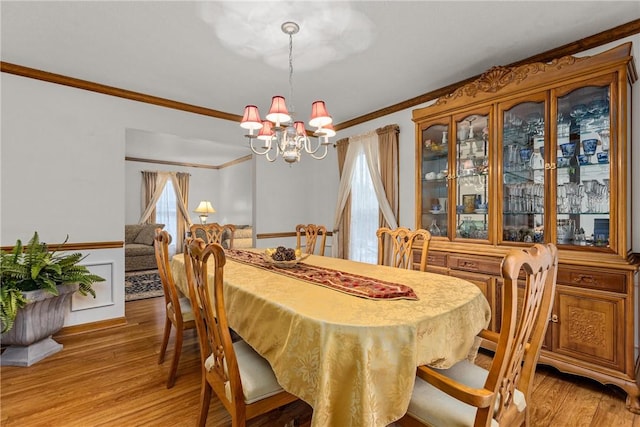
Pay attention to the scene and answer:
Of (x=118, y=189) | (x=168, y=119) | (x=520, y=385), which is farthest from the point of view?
(x=168, y=119)

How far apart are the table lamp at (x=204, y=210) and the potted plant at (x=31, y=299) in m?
4.90

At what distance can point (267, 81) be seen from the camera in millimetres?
3008

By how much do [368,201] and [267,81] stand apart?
1.93 meters

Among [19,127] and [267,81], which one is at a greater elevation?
[267,81]

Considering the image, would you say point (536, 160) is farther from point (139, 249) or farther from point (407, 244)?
point (139, 249)

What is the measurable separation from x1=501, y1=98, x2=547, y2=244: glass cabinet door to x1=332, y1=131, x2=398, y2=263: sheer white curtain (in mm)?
1350

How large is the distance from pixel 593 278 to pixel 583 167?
2.46 feet

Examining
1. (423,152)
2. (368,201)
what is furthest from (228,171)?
(423,152)

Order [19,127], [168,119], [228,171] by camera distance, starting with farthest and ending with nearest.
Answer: [228,171] < [168,119] < [19,127]

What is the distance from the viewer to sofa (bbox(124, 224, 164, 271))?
584 centimetres

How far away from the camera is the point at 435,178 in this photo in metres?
2.99

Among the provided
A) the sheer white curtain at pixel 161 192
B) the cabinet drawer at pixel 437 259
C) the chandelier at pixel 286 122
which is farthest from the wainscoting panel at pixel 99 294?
the sheer white curtain at pixel 161 192

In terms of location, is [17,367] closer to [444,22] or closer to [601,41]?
[444,22]

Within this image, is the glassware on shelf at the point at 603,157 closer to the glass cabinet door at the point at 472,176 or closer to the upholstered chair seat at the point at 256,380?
the glass cabinet door at the point at 472,176
